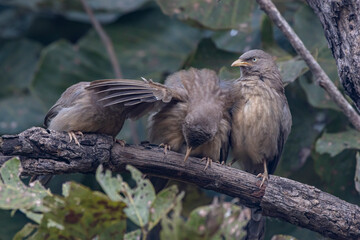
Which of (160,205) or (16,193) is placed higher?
(160,205)

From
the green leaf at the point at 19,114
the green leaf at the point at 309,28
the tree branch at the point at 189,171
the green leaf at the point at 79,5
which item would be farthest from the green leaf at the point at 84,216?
the green leaf at the point at 79,5

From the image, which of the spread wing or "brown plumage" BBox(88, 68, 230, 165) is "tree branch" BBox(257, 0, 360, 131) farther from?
the spread wing

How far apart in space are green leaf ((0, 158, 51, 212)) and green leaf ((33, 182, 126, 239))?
119 millimetres

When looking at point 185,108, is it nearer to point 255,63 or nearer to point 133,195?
point 255,63

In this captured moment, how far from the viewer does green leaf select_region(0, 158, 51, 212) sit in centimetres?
292

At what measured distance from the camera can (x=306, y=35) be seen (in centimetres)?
614

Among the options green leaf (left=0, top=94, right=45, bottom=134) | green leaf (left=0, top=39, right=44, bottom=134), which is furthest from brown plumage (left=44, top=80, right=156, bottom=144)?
green leaf (left=0, top=39, right=44, bottom=134)

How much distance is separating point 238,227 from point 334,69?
346 cm

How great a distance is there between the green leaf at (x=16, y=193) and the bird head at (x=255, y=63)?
2.79 m

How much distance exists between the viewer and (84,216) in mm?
2824

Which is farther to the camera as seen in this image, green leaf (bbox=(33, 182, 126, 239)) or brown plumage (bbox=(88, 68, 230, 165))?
brown plumage (bbox=(88, 68, 230, 165))

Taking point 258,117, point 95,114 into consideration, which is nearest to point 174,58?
point 258,117

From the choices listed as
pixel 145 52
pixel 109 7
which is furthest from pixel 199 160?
pixel 109 7

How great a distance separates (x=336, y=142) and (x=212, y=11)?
193 centimetres
